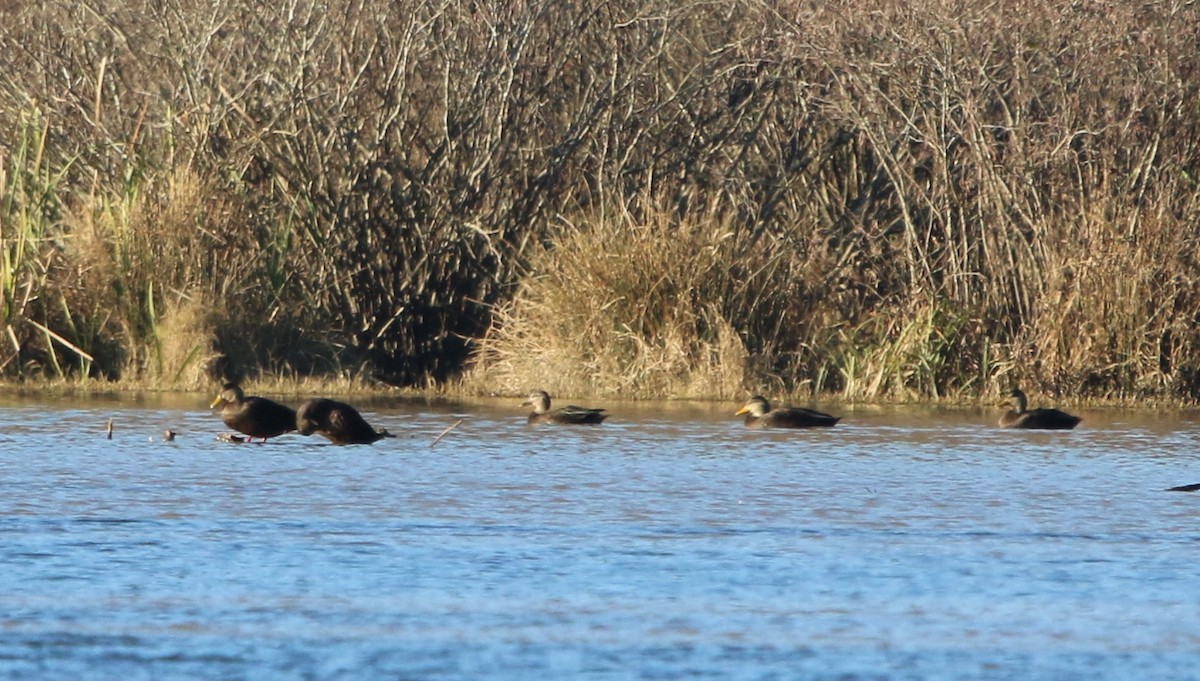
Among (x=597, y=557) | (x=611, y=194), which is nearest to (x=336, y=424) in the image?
(x=597, y=557)

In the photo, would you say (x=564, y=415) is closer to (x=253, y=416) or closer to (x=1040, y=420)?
(x=253, y=416)

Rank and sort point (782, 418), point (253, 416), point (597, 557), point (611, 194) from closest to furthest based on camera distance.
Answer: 1. point (597, 557)
2. point (253, 416)
3. point (782, 418)
4. point (611, 194)

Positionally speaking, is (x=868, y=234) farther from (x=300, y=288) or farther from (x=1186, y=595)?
(x=1186, y=595)

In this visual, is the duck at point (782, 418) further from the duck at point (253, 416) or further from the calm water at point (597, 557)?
the duck at point (253, 416)

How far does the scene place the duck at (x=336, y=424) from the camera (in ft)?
42.3

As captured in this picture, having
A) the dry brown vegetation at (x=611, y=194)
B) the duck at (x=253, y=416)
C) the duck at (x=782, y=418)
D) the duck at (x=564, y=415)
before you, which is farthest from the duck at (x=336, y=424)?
the dry brown vegetation at (x=611, y=194)

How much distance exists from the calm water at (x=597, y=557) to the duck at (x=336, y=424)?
5.2 inches

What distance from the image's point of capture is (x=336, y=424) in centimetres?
1290

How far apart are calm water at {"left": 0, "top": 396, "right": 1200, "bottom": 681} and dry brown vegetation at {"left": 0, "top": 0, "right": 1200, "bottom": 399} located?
138 inches

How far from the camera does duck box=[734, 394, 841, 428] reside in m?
14.1

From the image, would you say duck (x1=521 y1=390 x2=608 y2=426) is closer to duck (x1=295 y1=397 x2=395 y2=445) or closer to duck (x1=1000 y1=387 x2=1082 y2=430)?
duck (x1=295 y1=397 x2=395 y2=445)

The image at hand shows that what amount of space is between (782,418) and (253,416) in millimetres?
3559

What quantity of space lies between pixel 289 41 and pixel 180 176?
1556 millimetres

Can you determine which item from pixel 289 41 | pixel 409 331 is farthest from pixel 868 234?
pixel 289 41
